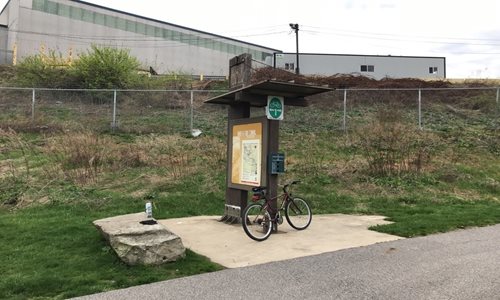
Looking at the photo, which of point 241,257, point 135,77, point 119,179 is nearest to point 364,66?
point 135,77

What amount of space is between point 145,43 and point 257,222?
60.0 metres

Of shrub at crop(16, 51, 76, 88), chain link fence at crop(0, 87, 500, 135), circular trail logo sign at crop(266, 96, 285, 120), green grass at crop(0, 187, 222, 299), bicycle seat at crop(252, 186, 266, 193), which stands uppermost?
shrub at crop(16, 51, 76, 88)

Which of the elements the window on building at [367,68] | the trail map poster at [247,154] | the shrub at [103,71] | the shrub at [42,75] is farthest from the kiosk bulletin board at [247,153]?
the window on building at [367,68]

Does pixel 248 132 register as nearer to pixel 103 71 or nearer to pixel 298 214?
pixel 298 214

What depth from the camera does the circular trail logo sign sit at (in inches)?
354

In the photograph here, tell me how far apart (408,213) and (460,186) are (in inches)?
149

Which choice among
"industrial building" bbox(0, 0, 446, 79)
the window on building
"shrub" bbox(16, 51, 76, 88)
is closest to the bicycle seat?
"shrub" bbox(16, 51, 76, 88)

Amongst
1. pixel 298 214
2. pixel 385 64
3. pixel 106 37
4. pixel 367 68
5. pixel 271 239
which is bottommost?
pixel 271 239

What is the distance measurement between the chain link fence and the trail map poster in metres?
9.13

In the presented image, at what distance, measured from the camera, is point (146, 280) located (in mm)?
5859

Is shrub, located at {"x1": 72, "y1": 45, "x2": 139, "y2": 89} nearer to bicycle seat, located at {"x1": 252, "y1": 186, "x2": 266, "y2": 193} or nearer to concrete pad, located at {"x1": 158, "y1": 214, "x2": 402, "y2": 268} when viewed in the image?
concrete pad, located at {"x1": 158, "y1": 214, "x2": 402, "y2": 268}

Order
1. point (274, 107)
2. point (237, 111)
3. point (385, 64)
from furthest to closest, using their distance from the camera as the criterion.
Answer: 1. point (385, 64)
2. point (237, 111)
3. point (274, 107)

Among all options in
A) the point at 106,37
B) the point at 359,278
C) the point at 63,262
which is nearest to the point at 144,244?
the point at 63,262

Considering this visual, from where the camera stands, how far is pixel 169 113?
68.9ft
